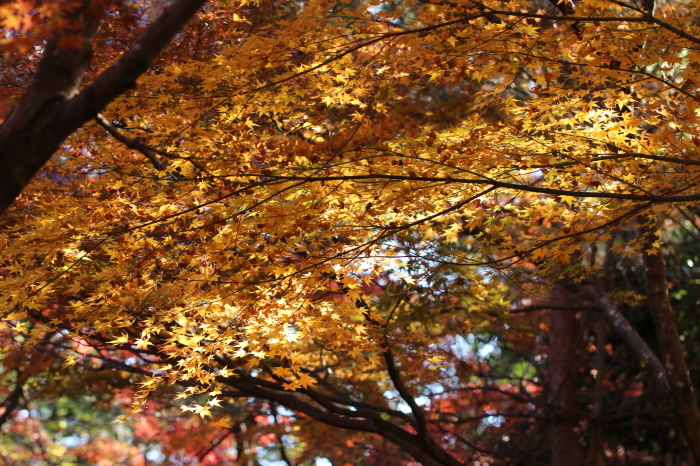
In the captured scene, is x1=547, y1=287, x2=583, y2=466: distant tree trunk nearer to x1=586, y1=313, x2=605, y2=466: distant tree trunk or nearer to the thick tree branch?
x1=586, y1=313, x2=605, y2=466: distant tree trunk

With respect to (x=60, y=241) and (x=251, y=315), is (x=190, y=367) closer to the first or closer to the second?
(x=251, y=315)

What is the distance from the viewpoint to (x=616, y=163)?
432 centimetres

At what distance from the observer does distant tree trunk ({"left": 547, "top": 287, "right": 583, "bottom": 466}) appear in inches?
325

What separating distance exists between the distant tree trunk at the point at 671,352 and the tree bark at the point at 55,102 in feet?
16.7

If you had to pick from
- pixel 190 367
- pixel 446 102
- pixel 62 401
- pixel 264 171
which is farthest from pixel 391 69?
pixel 62 401

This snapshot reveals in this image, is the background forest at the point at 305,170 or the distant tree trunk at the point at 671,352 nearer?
the background forest at the point at 305,170

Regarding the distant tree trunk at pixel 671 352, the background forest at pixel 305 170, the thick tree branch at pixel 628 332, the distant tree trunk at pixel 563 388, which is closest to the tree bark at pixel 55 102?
the background forest at pixel 305 170

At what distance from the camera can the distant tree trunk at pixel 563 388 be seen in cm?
825

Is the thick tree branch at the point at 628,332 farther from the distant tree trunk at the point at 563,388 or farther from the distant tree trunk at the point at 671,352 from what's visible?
the distant tree trunk at the point at 563,388

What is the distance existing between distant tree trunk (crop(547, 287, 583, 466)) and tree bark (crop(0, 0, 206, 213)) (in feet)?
20.3

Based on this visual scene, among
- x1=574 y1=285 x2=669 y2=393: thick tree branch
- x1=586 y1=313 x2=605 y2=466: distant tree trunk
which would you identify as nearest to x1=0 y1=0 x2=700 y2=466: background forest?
x1=574 y1=285 x2=669 y2=393: thick tree branch

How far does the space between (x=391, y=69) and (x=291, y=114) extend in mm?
947

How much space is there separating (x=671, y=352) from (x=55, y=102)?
6034 mm

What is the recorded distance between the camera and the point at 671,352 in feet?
21.3
